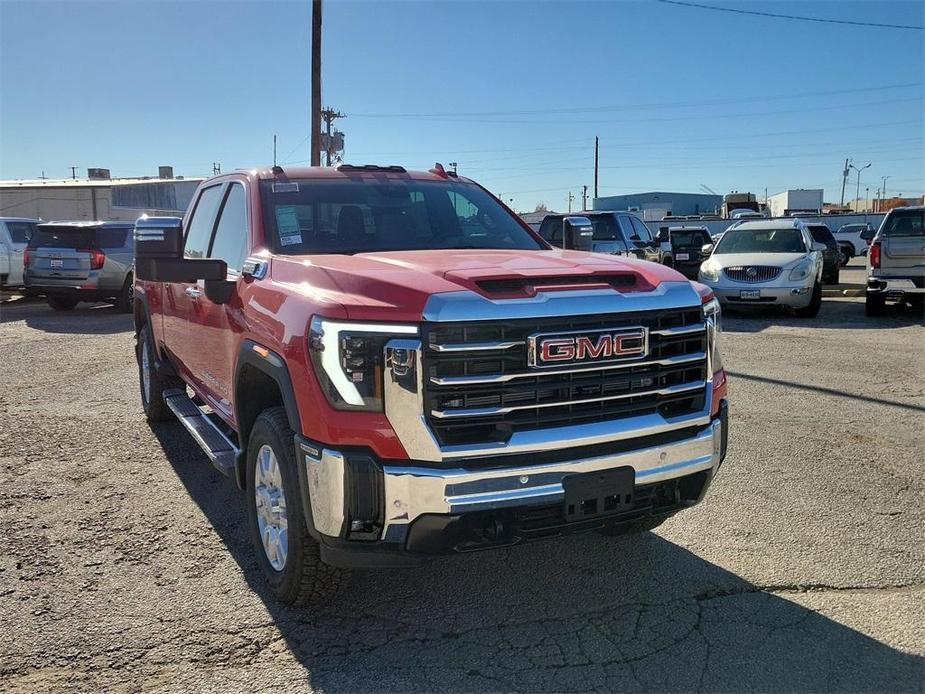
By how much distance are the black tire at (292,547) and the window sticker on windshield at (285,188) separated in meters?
1.41

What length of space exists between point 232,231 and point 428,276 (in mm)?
1894

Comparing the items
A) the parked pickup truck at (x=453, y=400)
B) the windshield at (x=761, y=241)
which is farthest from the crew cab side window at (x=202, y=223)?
the windshield at (x=761, y=241)

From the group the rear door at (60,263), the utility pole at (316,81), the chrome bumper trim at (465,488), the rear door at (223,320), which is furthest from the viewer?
the utility pole at (316,81)

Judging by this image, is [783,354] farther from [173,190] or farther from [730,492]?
[173,190]

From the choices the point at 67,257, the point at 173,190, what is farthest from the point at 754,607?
the point at 173,190

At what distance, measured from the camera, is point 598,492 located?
299 centimetres

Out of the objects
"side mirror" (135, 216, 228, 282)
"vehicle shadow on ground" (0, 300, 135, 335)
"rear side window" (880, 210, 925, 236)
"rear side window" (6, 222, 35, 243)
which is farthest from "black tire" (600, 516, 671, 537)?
"rear side window" (6, 222, 35, 243)

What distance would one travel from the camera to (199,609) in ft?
11.1

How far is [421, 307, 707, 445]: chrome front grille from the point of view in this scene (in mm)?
2822

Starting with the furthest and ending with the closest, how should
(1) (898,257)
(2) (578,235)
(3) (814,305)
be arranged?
(3) (814,305), (1) (898,257), (2) (578,235)

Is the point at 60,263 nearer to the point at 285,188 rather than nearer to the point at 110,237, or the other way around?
the point at 110,237

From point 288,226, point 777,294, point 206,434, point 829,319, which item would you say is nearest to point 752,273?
point 777,294

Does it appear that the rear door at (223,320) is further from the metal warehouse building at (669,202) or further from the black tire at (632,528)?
the metal warehouse building at (669,202)

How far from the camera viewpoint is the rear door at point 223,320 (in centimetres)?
401
